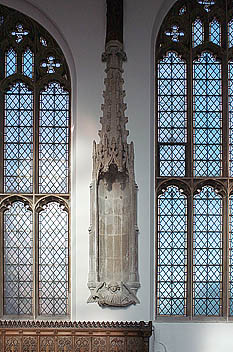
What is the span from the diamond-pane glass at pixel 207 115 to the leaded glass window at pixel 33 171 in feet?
6.93

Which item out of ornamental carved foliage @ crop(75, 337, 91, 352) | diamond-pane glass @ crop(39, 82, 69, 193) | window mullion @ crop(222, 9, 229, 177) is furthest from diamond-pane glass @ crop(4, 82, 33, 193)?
window mullion @ crop(222, 9, 229, 177)

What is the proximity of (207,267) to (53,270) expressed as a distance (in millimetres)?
2482

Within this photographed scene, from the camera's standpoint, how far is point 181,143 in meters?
8.62

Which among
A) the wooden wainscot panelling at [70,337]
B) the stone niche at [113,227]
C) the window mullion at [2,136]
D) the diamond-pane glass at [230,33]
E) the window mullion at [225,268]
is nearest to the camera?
the wooden wainscot panelling at [70,337]

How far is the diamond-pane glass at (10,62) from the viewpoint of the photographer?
8.73m

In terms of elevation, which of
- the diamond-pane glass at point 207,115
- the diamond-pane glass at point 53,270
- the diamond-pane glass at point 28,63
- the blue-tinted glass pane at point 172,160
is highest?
the diamond-pane glass at point 28,63

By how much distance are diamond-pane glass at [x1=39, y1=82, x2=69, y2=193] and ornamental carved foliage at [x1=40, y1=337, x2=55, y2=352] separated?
230 cm

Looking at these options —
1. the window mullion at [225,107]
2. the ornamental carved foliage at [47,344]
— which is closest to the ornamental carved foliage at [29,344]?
the ornamental carved foliage at [47,344]

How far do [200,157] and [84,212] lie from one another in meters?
2.08

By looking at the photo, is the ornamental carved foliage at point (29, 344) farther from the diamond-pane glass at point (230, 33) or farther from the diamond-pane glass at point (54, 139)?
the diamond-pane glass at point (230, 33)

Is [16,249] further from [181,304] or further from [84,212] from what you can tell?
[181,304]

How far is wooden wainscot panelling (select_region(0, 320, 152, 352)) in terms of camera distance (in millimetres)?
7984

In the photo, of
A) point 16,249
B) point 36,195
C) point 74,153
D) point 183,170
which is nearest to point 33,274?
point 16,249

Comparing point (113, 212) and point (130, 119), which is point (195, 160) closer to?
point (130, 119)
